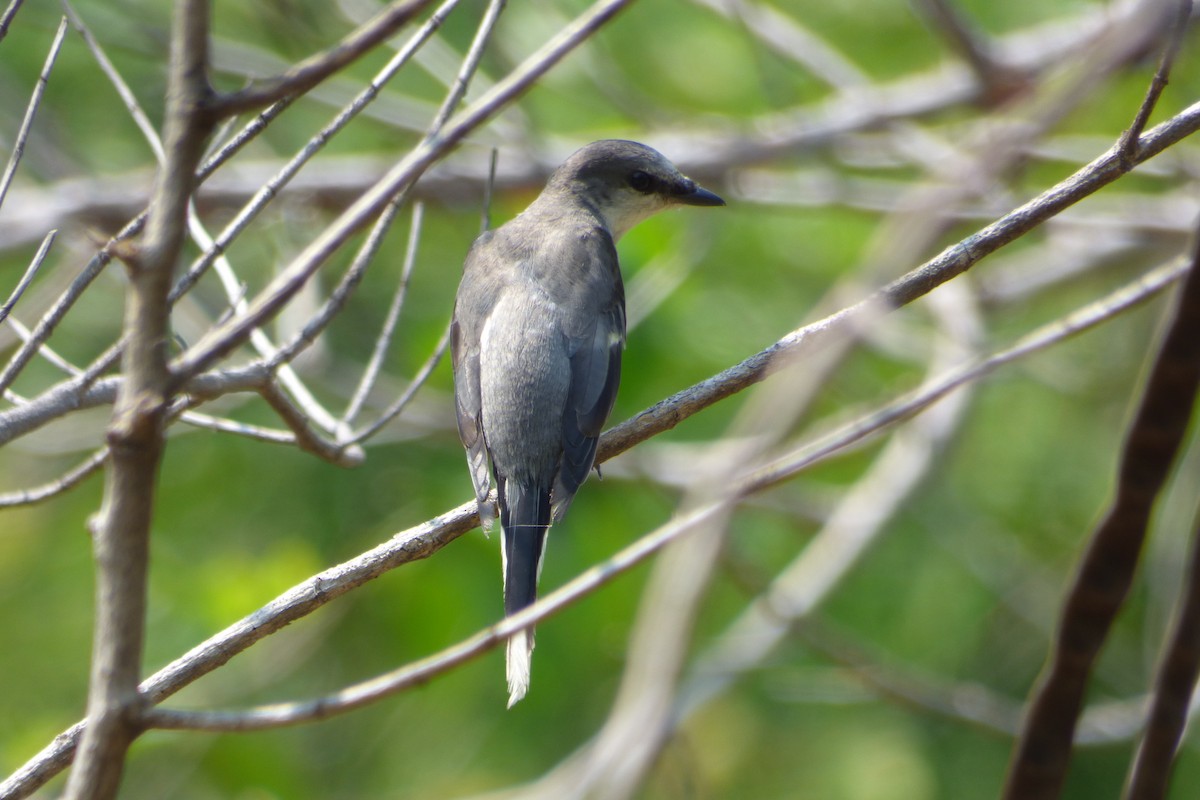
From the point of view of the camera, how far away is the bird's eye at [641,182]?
5113 millimetres

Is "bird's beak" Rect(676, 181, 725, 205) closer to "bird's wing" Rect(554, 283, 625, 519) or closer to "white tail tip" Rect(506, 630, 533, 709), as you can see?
"bird's wing" Rect(554, 283, 625, 519)

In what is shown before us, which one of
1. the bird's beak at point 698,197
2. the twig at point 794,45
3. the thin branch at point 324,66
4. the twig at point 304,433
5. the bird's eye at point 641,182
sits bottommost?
the thin branch at point 324,66

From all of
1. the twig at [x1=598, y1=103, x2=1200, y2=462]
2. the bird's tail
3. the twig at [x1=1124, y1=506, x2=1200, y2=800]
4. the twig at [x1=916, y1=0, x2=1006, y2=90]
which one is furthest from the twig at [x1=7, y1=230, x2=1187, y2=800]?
the twig at [x1=916, y1=0, x2=1006, y2=90]

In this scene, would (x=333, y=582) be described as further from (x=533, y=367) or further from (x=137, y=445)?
(x=533, y=367)

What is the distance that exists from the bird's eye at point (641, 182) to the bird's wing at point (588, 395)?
979mm

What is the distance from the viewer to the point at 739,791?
645 centimetres

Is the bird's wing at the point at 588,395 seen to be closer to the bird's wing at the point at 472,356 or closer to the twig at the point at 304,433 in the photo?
the bird's wing at the point at 472,356

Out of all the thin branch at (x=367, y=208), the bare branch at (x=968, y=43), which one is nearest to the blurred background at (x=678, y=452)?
the bare branch at (x=968, y=43)

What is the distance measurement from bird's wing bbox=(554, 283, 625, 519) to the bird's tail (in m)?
0.07

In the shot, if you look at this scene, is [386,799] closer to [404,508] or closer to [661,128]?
[404,508]

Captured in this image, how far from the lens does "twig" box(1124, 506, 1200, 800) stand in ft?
5.77

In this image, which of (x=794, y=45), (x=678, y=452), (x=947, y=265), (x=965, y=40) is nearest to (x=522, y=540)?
(x=947, y=265)

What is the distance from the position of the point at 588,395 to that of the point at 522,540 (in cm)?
57

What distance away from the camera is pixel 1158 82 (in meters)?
2.16
